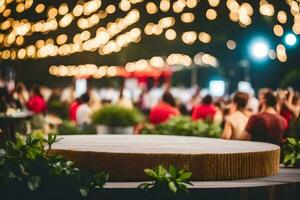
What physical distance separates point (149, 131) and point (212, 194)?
A: 8351 mm

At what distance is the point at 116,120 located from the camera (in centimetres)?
1739

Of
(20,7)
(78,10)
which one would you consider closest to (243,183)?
(20,7)

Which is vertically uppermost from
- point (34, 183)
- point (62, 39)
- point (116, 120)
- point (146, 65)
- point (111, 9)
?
point (111, 9)

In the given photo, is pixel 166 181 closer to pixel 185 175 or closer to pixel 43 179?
pixel 185 175

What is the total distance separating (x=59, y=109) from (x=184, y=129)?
41.2 feet

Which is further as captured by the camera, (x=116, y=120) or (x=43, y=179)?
(x=116, y=120)

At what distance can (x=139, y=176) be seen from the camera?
7.31 meters

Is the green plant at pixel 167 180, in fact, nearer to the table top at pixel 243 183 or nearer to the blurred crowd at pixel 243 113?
the table top at pixel 243 183

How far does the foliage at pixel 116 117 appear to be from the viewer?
56.9ft

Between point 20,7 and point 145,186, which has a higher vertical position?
point 20,7

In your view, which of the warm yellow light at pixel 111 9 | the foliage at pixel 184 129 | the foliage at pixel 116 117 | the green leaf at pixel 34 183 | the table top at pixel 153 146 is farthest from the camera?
the warm yellow light at pixel 111 9

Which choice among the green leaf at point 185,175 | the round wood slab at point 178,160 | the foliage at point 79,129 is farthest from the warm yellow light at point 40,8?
the green leaf at point 185,175

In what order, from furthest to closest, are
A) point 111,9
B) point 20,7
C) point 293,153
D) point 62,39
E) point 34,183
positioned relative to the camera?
point 62,39 → point 111,9 → point 20,7 → point 293,153 → point 34,183

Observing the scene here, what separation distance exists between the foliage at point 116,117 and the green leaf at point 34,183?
10.8 meters
